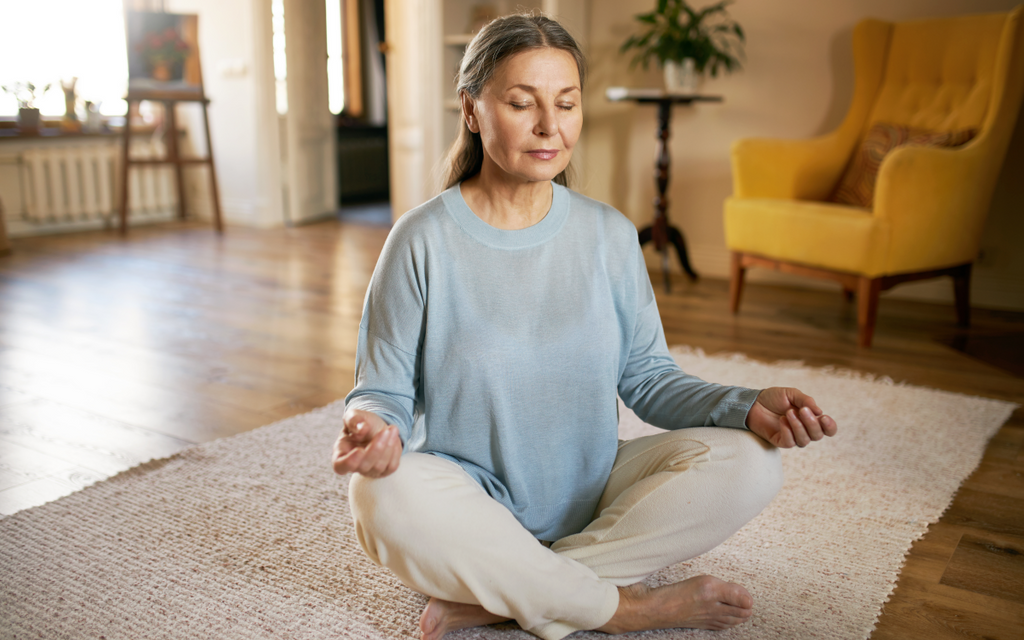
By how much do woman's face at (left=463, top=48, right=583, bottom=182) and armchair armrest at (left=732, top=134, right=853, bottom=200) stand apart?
2150mm

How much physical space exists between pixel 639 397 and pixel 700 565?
1.02ft

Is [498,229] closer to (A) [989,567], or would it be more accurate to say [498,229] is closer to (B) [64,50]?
(A) [989,567]

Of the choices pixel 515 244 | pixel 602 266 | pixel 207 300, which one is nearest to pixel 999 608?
pixel 602 266

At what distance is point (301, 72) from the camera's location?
17.9 feet

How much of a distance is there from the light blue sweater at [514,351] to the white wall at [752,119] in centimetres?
235

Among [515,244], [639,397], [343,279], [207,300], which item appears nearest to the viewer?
[515,244]

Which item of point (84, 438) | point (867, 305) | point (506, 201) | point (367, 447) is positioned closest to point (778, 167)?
point (867, 305)

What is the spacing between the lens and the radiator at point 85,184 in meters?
4.70

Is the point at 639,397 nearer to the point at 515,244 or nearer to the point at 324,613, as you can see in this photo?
the point at 515,244

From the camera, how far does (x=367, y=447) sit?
89 centimetres

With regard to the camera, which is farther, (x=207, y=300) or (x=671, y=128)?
(x=671, y=128)

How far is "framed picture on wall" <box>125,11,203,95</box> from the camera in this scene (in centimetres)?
461

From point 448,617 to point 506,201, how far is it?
54cm

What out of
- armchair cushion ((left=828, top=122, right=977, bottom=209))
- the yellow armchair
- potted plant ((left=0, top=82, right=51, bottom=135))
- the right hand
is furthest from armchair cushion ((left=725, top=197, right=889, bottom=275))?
potted plant ((left=0, top=82, right=51, bottom=135))
